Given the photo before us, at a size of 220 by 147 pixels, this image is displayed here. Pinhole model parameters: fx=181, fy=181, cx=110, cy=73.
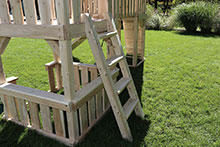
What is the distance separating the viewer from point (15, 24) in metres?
2.43

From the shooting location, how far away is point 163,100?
12.9ft

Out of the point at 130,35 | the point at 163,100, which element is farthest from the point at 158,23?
the point at 163,100

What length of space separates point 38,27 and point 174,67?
467 cm

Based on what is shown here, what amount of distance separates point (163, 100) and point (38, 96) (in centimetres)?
256

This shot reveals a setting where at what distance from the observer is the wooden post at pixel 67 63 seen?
80.0 inches

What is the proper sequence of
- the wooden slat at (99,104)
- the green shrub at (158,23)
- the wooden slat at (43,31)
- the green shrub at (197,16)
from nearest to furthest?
the wooden slat at (43,31) → the wooden slat at (99,104) → the green shrub at (197,16) → the green shrub at (158,23)

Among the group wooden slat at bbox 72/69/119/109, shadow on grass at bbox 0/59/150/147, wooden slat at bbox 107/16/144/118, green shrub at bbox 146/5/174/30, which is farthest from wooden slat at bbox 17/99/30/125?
green shrub at bbox 146/5/174/30

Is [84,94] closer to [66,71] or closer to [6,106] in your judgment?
[66,71]

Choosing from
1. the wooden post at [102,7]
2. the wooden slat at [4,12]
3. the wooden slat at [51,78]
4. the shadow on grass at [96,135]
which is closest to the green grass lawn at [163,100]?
the shadow on grass at [96,135]

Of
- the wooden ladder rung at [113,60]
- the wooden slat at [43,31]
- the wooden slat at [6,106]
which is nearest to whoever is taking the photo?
the wooden slat at [43,31]

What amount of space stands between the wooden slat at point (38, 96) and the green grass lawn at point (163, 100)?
613mm

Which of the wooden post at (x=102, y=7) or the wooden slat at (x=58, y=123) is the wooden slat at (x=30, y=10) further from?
the wooden slat at (x=58, y=123)

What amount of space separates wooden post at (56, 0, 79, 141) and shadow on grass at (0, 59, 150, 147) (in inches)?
13.6

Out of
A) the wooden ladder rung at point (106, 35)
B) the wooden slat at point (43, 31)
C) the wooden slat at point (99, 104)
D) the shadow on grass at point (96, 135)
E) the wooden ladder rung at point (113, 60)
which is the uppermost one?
the wooden slat at point (43, 31)
